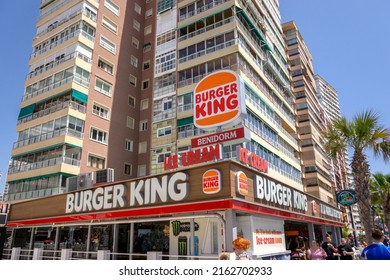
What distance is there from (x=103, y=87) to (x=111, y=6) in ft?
35.9

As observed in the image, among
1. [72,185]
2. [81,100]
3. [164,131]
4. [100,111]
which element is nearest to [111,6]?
[100,111]

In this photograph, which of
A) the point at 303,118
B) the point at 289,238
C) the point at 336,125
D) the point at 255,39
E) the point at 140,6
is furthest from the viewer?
the point at 303,118

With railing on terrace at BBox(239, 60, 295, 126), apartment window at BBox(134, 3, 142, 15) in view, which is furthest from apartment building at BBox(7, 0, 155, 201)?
railing on terrace at BBox(239, 60, 295, 126)

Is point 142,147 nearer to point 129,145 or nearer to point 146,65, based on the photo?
point 129,145

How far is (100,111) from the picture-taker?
32844mm

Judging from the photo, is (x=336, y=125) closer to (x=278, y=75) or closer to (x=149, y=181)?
(x=149, y=181)

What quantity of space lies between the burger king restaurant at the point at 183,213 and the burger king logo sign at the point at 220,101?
2494 mm

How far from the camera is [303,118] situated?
60.5 metres

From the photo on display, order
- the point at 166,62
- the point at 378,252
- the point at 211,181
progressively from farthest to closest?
the point at 166,62 < the point at 211,181 < the point at 378,252

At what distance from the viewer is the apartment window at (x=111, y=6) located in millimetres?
36625

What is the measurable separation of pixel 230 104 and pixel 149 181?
5692 mm

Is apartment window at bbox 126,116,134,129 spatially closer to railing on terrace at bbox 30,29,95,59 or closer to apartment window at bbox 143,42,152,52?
railing on terrace at bbox 30,29,95,59

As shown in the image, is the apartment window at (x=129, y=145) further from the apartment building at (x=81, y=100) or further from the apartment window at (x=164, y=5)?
the apartment window at (x=164, y=5)
